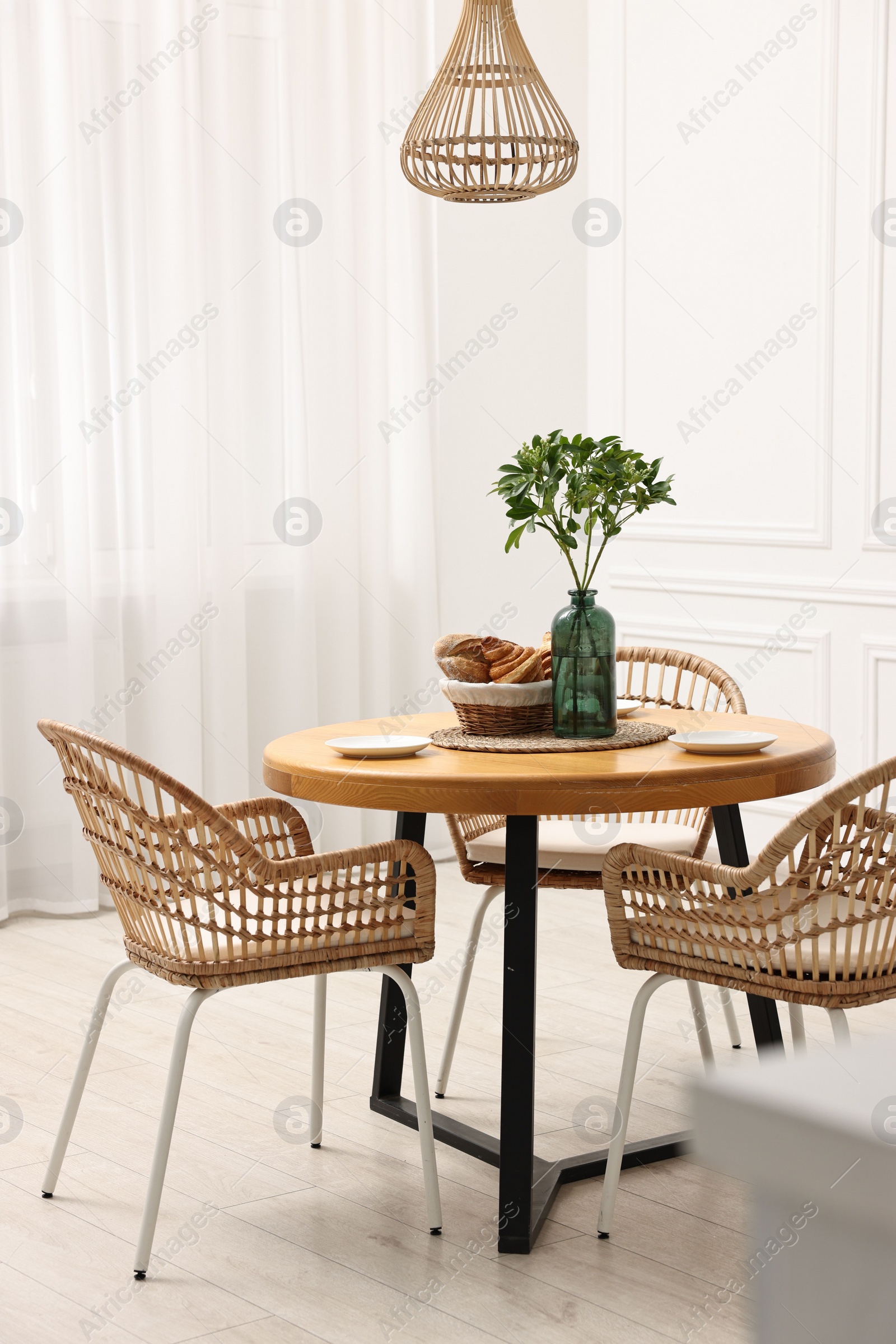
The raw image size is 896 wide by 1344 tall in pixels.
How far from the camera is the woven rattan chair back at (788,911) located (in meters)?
1.94

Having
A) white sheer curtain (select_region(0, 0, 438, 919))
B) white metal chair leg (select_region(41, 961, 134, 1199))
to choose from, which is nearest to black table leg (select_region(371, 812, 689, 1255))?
white metal chair leg (select_region(41, 961, 134, 1199))

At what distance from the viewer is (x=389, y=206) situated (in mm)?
4562

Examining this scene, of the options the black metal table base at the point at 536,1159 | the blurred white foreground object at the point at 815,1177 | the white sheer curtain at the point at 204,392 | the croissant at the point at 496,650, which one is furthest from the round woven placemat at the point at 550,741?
the white sheer curtain at the point at 204,392

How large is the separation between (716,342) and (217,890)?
2964mm

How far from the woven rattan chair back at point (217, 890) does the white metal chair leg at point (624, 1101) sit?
1.05 ft

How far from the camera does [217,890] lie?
2.08m

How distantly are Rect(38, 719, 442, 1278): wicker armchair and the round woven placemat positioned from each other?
23 centimetres

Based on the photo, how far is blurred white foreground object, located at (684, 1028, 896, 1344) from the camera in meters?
0.64

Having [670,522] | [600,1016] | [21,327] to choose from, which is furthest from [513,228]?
[600,1016]

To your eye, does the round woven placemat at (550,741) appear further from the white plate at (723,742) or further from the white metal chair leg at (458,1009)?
the white metal chair leg at (458,1009)

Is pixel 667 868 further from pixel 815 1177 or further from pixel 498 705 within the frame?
pixel 815 1177

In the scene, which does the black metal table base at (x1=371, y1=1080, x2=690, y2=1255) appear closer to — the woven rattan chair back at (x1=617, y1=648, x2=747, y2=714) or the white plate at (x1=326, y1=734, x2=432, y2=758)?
the white plate at (x1=326, y1=734, x2=432, y2=758)

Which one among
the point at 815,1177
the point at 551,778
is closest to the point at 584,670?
the point at 551,778

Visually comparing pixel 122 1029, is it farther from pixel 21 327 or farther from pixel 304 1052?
pixel 21 327
